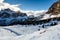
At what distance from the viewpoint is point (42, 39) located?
10312 millimetres

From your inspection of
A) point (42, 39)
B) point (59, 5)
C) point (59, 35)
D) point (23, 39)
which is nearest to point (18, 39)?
point (23, 39)

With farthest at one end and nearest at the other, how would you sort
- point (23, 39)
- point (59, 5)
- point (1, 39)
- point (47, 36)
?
point (59, 5), point (1, 39), point (23, 39), point (47, 36)

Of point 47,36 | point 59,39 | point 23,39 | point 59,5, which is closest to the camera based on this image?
point 59,39

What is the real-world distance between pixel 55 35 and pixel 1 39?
4.89 m

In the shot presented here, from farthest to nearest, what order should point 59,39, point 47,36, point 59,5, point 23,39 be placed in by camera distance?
point 59,5
point 23,39
point 47,36
point 59,39

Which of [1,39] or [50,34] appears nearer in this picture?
[50,34]

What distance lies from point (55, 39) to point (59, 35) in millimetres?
616

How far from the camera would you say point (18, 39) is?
11.9 metres

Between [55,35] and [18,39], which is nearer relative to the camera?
[55,35]

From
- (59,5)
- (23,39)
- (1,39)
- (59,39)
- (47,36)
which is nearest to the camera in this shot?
(59,39)

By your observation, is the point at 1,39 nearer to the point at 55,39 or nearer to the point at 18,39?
the point at 18,39

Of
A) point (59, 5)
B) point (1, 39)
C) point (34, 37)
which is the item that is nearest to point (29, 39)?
point (34, 37)

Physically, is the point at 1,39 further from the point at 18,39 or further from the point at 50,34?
the point at 50,34

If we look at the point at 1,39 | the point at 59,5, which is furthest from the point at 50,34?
the point at 59,5
